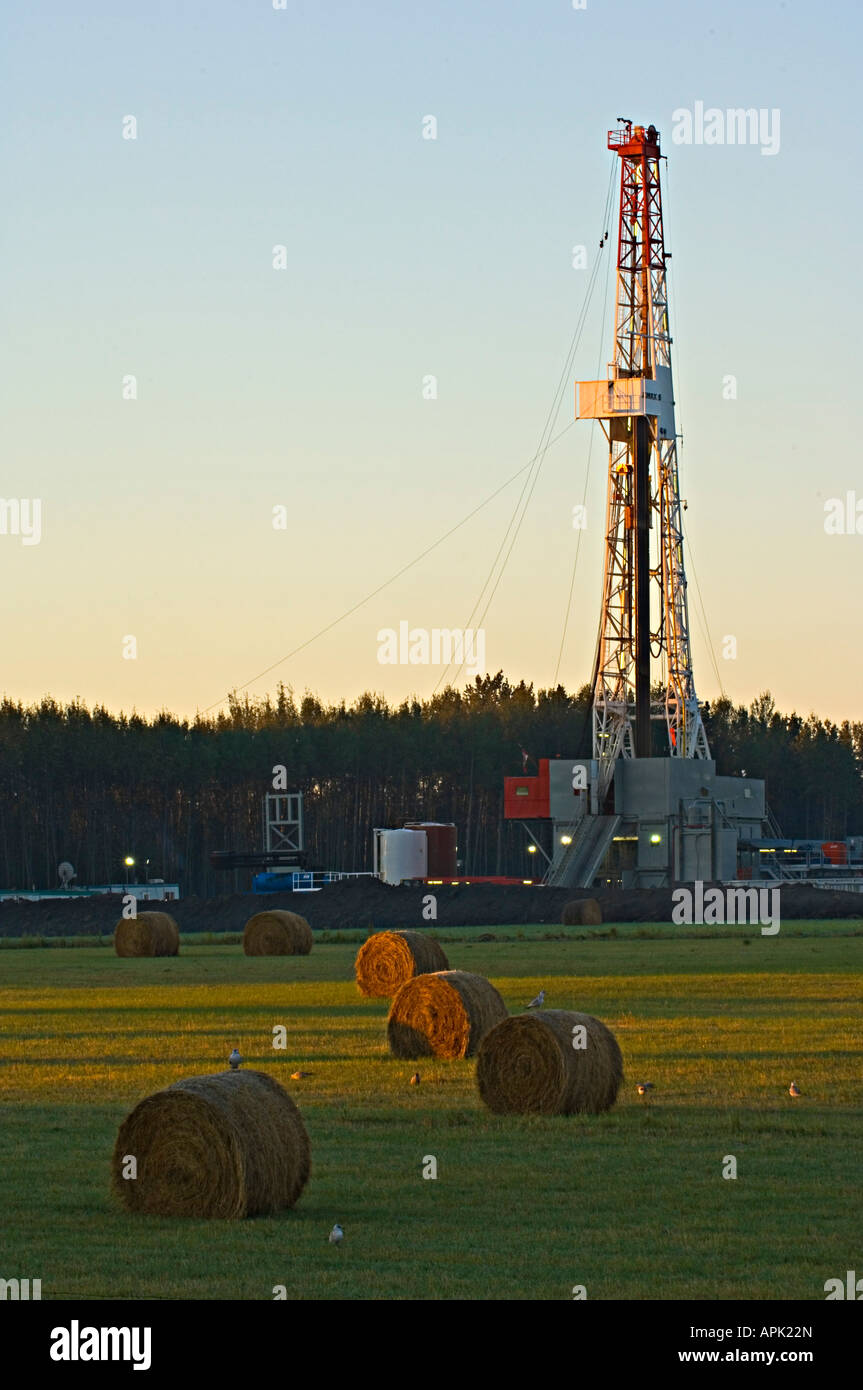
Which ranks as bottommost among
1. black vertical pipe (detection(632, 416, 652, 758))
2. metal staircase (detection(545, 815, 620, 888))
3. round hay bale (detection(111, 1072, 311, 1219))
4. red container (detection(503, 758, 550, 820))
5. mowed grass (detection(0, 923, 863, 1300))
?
mowed grass (detection(0, 923, 863, 1300))

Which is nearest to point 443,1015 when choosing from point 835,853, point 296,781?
point 835,853

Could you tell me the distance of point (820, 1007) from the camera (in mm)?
29656

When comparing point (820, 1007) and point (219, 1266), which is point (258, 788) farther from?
point (219, 1266)

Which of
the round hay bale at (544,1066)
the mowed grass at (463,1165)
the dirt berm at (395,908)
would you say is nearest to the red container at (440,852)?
the dirt berm at (395,908)

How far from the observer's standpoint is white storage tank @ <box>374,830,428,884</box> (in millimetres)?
89438

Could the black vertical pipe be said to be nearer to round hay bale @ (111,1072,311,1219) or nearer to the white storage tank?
the white storage tank

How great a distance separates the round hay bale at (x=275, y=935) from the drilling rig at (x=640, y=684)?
3095 cm

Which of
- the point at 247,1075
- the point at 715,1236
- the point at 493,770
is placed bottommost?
the point at 715,1236

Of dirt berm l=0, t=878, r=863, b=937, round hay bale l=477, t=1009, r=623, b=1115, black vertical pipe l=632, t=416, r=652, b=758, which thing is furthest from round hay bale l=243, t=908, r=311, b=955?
black vertical pipe l=632, t=416, r=652, b=758

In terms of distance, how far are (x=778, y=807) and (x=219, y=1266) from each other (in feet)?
479

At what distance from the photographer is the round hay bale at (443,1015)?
73.5 feet

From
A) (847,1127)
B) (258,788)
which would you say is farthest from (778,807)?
(847,1127)

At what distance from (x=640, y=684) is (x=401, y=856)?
14185 mm

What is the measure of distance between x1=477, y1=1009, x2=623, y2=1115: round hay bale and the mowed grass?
24 cm
